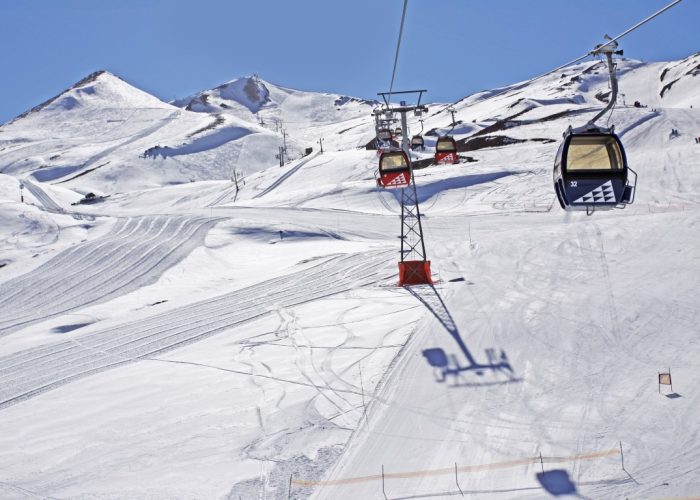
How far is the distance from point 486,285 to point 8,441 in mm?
15784

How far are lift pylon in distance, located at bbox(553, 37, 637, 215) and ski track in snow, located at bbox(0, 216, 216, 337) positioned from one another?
2202 cm

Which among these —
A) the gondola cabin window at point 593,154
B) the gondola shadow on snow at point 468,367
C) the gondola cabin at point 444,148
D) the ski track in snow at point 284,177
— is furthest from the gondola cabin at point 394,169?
the ski track in snow at point 284,177

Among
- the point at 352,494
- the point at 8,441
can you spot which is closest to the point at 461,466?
the point at 352,494

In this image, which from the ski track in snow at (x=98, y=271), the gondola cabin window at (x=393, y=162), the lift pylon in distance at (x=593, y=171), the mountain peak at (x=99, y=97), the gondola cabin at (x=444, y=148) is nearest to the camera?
the lift pylon in distance at (x=593, y=171)

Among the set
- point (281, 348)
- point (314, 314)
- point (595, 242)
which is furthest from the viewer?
point (595, 242)

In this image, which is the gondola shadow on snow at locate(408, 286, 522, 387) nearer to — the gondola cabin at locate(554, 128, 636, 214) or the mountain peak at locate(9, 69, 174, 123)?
the gondola cabin at locate(554, 128, 636, 214)

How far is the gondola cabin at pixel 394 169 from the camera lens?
24.1m

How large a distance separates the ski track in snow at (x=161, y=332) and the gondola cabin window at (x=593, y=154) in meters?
8.07

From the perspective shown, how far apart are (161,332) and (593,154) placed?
1568cm

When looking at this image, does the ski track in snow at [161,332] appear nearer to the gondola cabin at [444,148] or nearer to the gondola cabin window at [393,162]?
the gondola cabin window at [393,162]

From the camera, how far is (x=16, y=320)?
25797mm

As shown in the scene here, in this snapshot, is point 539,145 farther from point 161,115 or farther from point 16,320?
point 161,115

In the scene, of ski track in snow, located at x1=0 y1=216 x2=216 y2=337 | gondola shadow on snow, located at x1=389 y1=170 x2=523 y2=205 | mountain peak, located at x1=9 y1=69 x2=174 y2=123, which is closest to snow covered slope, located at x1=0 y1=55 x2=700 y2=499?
ski track in snow, located at x1=0 y1=216 x2=216 y2=337

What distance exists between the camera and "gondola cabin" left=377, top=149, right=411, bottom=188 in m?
24.1
